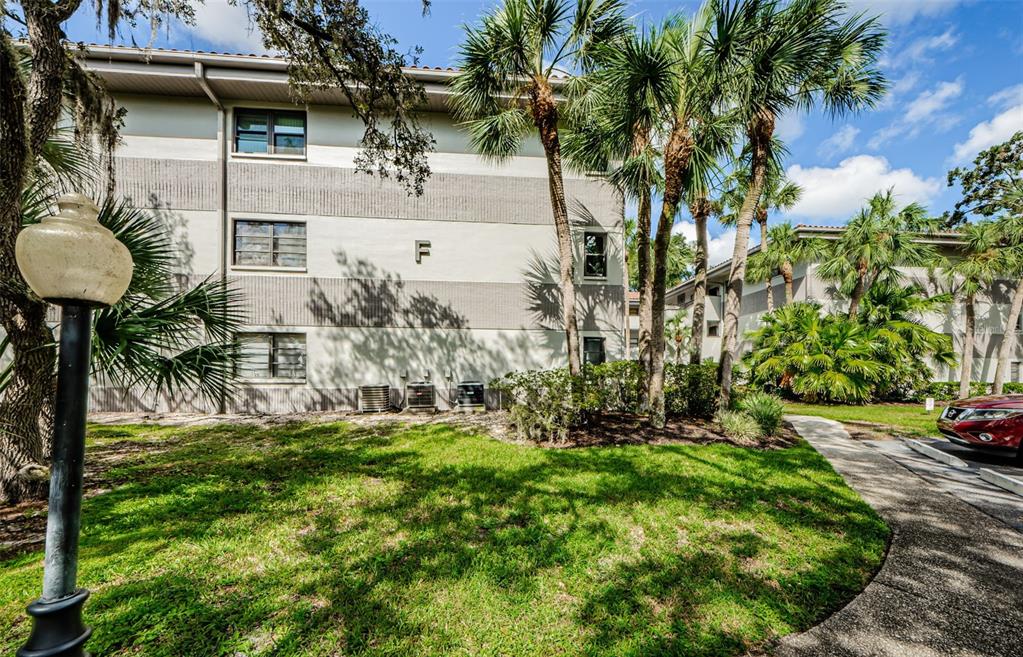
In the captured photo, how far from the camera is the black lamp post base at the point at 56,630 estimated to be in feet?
5.21

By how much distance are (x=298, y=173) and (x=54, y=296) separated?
11.3m

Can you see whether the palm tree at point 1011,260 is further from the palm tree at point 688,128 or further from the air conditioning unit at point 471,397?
the air conditioning unit at point 471,397

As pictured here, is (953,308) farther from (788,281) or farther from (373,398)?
(373,398)

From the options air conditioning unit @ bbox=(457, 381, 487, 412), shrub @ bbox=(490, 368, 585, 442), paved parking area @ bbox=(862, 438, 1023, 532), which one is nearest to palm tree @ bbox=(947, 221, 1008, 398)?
paved parking area @ bbox=(862, 438, 1023, 532)

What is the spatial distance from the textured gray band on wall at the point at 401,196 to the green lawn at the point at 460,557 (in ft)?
25.4

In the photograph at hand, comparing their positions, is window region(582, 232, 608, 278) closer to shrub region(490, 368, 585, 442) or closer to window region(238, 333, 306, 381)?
shrub region(490, 368, 585, 442)

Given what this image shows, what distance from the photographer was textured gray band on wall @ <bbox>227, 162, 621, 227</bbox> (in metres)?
11.1

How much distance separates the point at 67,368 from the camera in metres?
1.78

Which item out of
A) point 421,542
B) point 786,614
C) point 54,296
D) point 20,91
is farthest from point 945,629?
point 20,91

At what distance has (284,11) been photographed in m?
5.38

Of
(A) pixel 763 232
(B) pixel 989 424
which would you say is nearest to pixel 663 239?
(B) pixel 989 424

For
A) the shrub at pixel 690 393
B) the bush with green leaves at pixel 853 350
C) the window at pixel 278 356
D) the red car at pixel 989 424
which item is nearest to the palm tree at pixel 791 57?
the shrub at pixel 690 393

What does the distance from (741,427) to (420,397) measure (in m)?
8.23

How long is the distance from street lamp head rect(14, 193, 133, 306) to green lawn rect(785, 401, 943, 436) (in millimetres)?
14096
